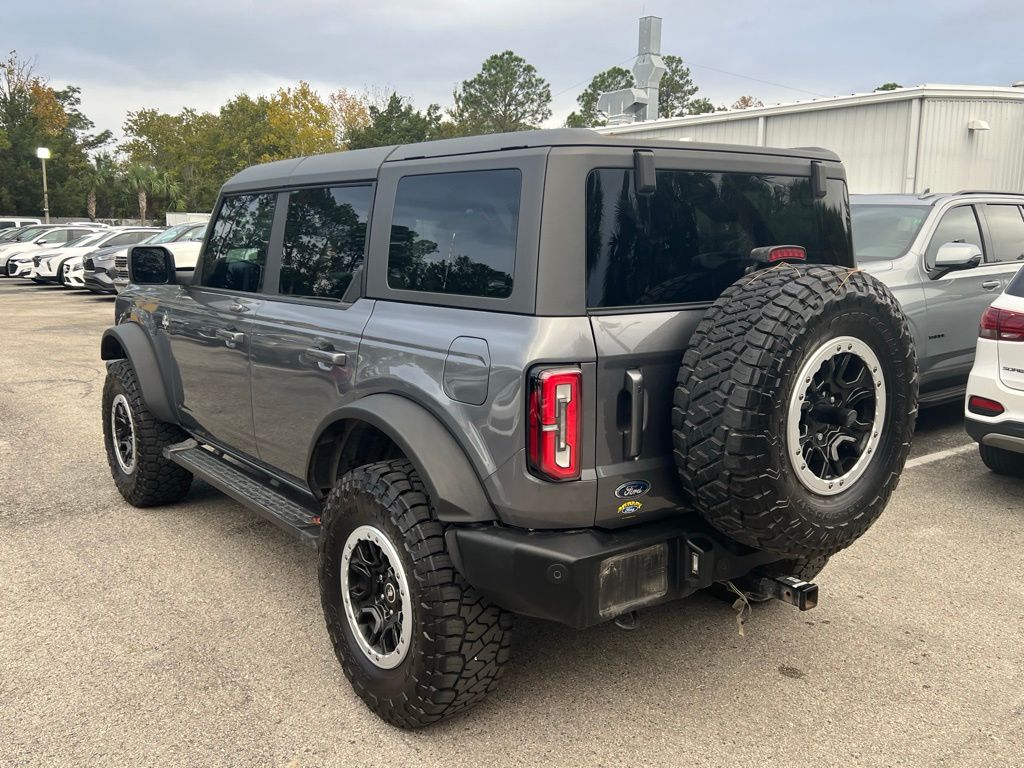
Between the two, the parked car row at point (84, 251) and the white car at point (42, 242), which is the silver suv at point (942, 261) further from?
the white car at point (42, 242)

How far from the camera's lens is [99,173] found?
2293 inches

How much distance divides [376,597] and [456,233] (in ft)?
4.28

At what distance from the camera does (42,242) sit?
84.8ft

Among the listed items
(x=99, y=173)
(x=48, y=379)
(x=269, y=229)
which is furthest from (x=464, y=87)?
(x=269, y=229)

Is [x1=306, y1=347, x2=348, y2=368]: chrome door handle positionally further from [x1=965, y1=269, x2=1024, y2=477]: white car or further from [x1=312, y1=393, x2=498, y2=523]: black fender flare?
[x1=965, y1=269, x2=1024, y2=477]: white car

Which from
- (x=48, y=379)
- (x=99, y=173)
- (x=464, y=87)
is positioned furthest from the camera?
(x=464, y=87)

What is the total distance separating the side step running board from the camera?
3.56 m

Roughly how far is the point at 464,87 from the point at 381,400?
81261 mm

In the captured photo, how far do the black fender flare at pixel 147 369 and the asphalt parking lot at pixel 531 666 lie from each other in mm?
662

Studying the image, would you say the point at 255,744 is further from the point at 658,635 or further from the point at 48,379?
the point at 48,379

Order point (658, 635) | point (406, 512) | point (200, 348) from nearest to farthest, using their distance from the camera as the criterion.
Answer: point (406, 512), point (658, 635), point (200, 348)

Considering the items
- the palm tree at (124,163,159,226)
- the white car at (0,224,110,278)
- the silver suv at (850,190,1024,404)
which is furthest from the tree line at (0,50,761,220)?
the silver suv at (850,190,1024,404)

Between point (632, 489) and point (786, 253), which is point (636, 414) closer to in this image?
point (632, 489)

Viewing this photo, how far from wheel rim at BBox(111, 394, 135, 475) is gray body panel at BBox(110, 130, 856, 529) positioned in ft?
7.31
